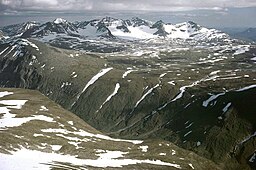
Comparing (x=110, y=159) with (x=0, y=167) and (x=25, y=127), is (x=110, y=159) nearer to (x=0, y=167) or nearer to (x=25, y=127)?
(x=25, y=127)

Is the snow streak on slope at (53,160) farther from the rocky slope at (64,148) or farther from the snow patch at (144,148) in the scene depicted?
the snow patch at (144,148)

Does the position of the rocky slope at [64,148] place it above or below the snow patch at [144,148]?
above

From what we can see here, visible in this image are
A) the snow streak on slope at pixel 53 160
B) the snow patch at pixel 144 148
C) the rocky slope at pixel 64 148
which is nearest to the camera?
the snow streak on slope at pixel 53 160

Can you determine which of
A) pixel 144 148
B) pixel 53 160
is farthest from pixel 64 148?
pixel 144 148

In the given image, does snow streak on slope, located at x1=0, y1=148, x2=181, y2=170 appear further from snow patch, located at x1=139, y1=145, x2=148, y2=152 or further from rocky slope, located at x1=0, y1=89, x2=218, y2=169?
snow patch, located at x1=139, y1=145, x2=148, y2=152

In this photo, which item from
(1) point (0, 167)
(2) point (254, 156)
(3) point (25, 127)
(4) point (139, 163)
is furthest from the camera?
(2) point (254, 156)

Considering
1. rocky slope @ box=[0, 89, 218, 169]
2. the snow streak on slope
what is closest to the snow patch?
rocky slope @ box=[0, 89, 218, 169]

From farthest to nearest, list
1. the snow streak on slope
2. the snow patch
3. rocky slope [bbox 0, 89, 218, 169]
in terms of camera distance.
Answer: the snow patch, rocky slope [bbox 0, 89, 218, 169], the snow streak on slope

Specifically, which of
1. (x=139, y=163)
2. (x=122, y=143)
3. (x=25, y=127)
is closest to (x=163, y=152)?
(x=122, y=143)

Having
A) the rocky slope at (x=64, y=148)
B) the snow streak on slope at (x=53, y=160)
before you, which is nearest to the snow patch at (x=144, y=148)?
the rocky slope at (x=64, y=148)

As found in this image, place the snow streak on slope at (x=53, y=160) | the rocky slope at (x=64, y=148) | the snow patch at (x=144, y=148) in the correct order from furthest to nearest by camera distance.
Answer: the snow patch at (x=144, y=148)
the rocky slope at (x=64, y=148)
the snow streak on slope at (x=53, y=160)

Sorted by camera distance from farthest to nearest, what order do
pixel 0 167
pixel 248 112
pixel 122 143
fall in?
1. pixel 248 112
2. pixel 122 143
3. pixel 0 167
